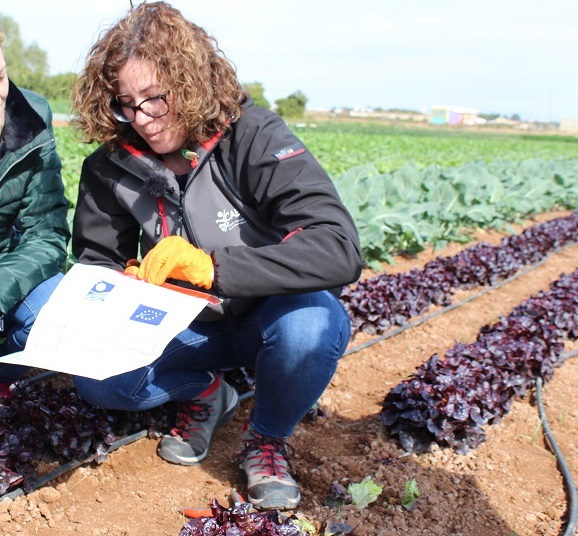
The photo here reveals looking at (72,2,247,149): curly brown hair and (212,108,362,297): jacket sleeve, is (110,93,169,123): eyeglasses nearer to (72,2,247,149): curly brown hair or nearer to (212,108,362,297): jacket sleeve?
(72,2,247,149): curly brown hair

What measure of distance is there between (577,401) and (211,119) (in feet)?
9.15

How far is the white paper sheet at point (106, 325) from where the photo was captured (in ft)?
6.69

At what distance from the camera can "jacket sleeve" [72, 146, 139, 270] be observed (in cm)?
271

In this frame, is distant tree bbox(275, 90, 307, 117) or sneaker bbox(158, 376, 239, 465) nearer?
sneaker bbox(158, 376, 239, 465)

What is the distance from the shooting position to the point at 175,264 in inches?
86.4

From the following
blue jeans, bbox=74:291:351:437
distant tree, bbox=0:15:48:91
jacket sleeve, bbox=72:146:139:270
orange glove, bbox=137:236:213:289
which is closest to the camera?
orange glove, bbox=137:236:213:289

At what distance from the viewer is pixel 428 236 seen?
23.2ft

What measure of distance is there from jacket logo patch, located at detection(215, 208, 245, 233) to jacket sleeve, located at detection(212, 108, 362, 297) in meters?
0.09

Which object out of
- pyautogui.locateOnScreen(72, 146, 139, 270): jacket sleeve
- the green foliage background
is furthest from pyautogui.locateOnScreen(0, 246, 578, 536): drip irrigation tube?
the green foliage background

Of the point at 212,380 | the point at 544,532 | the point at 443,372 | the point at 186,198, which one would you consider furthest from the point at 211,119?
the point at 544,532

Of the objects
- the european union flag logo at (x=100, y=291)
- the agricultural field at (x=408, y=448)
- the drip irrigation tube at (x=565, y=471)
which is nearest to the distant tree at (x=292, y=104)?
the agricultural field at (x=408, y=448)

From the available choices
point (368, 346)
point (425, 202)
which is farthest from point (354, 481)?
point (425, 202)

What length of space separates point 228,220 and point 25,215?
1028 millimetres

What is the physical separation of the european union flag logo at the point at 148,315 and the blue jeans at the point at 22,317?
0.87 meters
